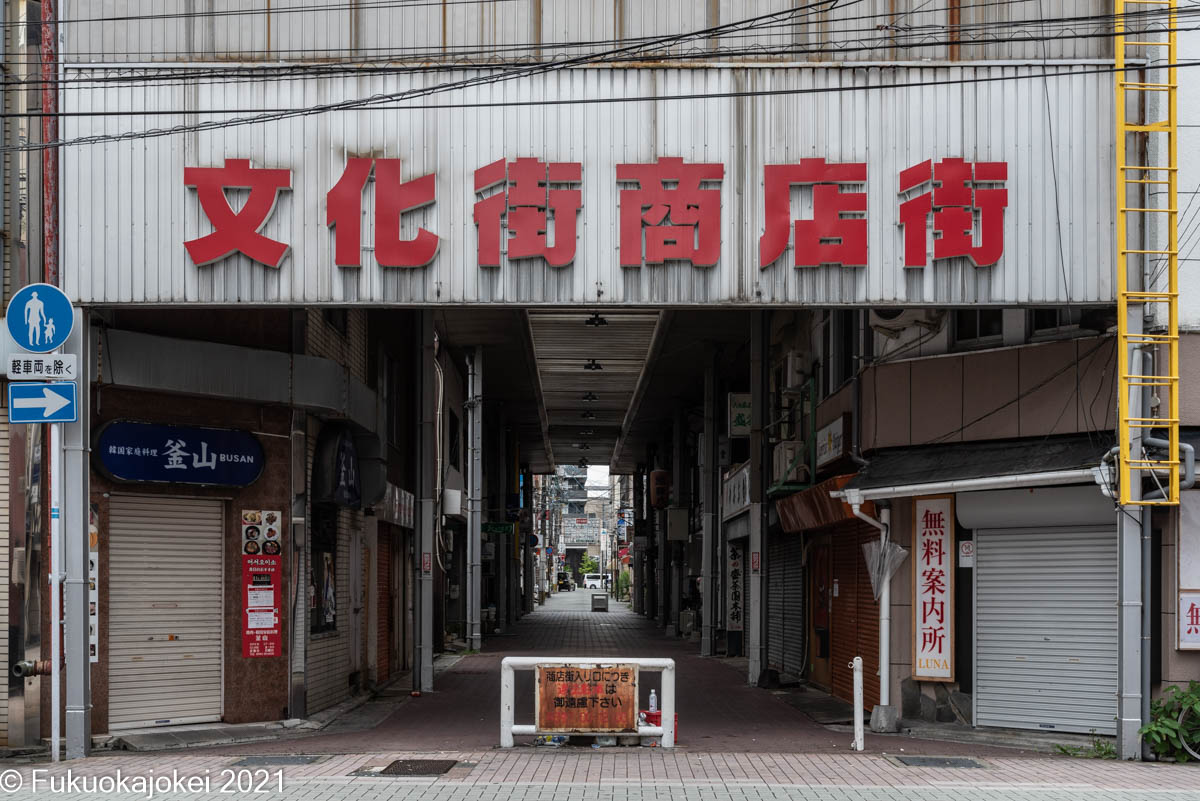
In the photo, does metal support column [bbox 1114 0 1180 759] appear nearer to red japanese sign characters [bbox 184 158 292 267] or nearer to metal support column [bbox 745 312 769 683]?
red japanese sign characters [bbox 184 158 292 267]

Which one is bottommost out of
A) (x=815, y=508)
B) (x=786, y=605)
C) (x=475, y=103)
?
(x=786, y=605)

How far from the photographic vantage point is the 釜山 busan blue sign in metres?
14.7

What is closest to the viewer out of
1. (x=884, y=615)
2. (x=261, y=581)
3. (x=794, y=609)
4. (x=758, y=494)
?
(x=261, y=581)

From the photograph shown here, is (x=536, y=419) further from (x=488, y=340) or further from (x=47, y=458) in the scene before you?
(x=47, y=458)

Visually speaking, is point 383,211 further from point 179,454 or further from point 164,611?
point 164,611

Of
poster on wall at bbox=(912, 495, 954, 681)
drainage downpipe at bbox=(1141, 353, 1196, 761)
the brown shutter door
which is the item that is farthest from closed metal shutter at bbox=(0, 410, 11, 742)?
drainage downpipe at bbox=(1141, 353, 1196, 761)

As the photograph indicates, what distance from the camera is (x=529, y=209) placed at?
13938mm

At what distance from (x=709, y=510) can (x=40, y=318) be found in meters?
23.0

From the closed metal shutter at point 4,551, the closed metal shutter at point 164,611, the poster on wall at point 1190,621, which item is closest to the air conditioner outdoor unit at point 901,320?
the poster on wall at point 1190,621

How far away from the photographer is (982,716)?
16172 mm

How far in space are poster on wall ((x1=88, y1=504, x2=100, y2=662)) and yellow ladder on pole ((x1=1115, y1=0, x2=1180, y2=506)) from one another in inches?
427

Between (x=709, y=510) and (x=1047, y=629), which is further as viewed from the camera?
(x=709, y=510)

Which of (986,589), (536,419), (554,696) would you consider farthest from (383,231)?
(536,419)

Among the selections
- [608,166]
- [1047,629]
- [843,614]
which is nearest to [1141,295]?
[1047,629]
